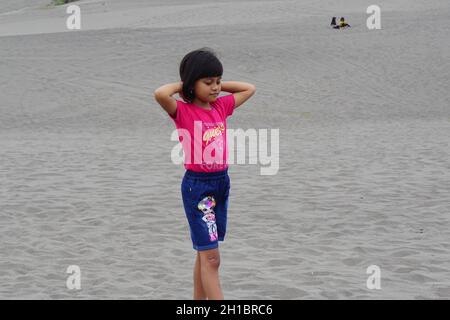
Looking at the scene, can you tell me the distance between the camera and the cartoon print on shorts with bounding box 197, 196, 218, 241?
4.50 m

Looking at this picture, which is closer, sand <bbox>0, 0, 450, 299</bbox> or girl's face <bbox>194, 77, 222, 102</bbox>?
girl's face <bbox>194, 77, 222, 102</bbox>

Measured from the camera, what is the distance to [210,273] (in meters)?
4.57

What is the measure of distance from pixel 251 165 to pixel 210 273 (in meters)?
7.22

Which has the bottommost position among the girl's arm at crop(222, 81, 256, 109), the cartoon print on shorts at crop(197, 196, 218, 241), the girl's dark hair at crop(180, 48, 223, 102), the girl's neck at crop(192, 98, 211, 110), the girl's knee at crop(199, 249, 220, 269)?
the girl's knee at crop(199, 249, 220, 269)

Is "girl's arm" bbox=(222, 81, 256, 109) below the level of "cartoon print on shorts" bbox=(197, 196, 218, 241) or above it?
above

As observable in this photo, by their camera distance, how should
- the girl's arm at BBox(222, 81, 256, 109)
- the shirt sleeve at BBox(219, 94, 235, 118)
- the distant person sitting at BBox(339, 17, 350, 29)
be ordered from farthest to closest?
the distant person sitting at BBox(339, 17, 350, 29) < the girl's arm at BBox(222, 81, 256, 109) < the shirt sleeve at BBox(219, 94, 235, 118)

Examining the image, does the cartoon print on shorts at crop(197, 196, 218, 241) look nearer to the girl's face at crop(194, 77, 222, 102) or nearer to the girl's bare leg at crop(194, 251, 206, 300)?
the girl's bare leg at crop(194, 251, 206, 300)

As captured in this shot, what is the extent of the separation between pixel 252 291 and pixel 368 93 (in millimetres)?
16959

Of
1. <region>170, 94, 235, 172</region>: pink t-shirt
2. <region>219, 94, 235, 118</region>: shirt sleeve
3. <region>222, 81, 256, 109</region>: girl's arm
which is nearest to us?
<region>170, 94, 235, 172</region>: pink t-shirt

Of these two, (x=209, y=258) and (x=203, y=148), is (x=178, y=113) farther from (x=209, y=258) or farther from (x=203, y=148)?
(x=209, y=258)

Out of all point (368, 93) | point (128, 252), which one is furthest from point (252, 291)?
point (368, 93)

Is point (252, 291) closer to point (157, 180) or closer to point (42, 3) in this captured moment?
point (157, 180)


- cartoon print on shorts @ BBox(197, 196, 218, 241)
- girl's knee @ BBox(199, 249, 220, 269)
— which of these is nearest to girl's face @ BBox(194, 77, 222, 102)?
cartoon print on shorts @ BBox(197, 196, 218, 241)

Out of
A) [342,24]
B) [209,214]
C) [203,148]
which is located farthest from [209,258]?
[342,24]
